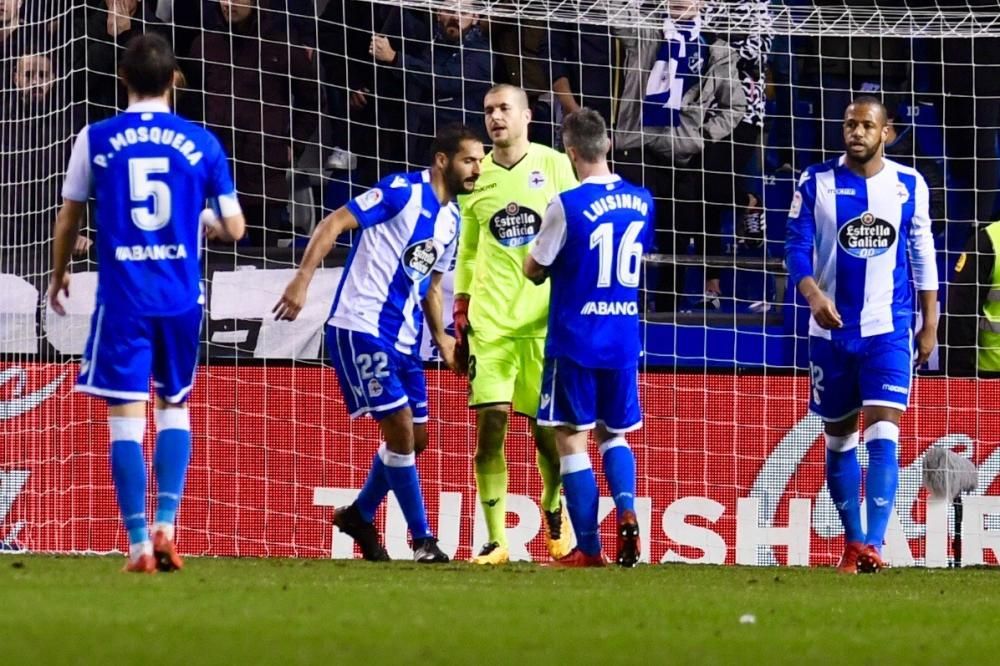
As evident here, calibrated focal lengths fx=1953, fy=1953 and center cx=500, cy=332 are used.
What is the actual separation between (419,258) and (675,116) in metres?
4.00

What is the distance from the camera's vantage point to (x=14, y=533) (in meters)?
10.9

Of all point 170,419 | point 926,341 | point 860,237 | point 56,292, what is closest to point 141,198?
point 56,292

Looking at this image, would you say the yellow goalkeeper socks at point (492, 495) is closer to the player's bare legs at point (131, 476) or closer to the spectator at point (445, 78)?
the player's bare legs at point (131, 476)

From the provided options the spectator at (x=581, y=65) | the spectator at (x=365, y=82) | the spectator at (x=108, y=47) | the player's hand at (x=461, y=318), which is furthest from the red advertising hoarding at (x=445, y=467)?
the spectator at (x=581, y=65)

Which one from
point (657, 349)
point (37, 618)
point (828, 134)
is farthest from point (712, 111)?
point (37, 618)

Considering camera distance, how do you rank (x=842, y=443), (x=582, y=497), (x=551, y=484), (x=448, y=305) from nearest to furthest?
(x=582, y=497) < (x=842, y=443) < (x=551, y=484) < (x=448, y=305)

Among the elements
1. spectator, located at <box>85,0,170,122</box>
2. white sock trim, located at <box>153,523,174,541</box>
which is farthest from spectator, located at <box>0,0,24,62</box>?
white sock trim, located at <box>153,523,174,541</box>

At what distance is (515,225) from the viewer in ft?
32.3

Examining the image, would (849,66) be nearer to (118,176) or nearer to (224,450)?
(224,450)

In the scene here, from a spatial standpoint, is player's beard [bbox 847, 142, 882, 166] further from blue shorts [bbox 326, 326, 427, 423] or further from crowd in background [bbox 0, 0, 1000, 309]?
crowd in background [bbox 0, 0, 1000, 309]

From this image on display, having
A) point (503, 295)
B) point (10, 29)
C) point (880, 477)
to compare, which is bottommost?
point (880, 477)

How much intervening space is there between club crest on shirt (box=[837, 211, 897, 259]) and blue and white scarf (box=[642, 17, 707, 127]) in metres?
3.70

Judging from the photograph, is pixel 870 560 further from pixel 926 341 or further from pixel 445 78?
pixel 445 78

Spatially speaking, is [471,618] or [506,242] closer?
[471,618]
